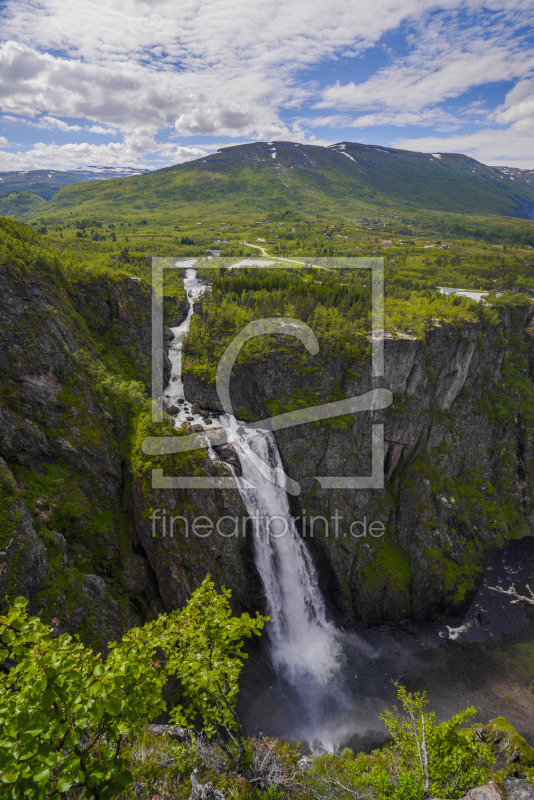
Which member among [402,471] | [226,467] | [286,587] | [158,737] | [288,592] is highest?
[226,467]

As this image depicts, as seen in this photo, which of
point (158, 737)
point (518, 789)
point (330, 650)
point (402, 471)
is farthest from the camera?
point (402, 471)

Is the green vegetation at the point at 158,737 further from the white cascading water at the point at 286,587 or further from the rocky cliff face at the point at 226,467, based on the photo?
the rocky cliff face at the point at 226,467

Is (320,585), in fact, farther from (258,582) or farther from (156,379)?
(156,379)

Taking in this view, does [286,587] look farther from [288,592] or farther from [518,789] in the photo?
[518,789]

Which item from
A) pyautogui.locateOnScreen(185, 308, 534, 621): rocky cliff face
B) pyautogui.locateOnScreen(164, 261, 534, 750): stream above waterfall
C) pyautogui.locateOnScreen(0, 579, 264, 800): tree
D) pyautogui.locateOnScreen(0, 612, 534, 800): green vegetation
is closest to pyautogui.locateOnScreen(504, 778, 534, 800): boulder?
pyautogui.locateOnScreen(0, 612, 534, 800): green vegetation


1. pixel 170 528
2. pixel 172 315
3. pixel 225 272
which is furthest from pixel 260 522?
pixel 225 272

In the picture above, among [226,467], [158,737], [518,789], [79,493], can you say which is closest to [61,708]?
[158,737]

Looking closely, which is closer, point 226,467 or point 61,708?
point 61,708
